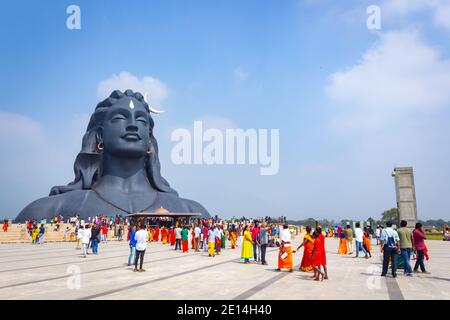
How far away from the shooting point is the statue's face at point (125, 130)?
120 feet

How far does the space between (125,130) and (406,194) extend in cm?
2789

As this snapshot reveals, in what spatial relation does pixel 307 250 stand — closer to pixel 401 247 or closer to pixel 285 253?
pixel 285 253

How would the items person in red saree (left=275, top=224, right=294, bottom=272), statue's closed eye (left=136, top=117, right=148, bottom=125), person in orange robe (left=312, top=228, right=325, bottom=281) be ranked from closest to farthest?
person in orange robe (left=312, top=228, right=325, bottom=281), person in red saree (left=275, top=224, right=294, bottom=272), statue's closed eye (left=136, top=117, right=148, bottom=125)

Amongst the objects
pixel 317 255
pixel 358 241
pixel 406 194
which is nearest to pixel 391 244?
pixel 317 255

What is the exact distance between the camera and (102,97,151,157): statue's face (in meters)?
36.7

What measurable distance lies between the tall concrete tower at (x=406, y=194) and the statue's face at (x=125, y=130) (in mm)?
26985

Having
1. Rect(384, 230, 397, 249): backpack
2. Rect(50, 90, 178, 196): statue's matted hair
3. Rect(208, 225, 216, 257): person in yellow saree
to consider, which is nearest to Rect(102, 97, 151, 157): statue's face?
Rect(50, 90, 178, 196): statue's matted hair

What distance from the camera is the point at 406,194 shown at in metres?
14.7

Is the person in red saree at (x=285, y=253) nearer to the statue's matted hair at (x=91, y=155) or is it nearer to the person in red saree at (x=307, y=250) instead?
the person in red saree at (x=307, y=250)

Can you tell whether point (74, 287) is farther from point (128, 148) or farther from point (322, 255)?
point (128, 148)

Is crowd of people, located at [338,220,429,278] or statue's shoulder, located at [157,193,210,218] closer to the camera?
crowd of people, located at [338,220,429,278]

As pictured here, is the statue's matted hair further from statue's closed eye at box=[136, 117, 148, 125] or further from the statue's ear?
statue's closed eye at box=[136, 117, 148, 125]

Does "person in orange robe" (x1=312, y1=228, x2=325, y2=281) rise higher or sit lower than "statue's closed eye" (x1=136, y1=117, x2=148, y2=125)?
lower
